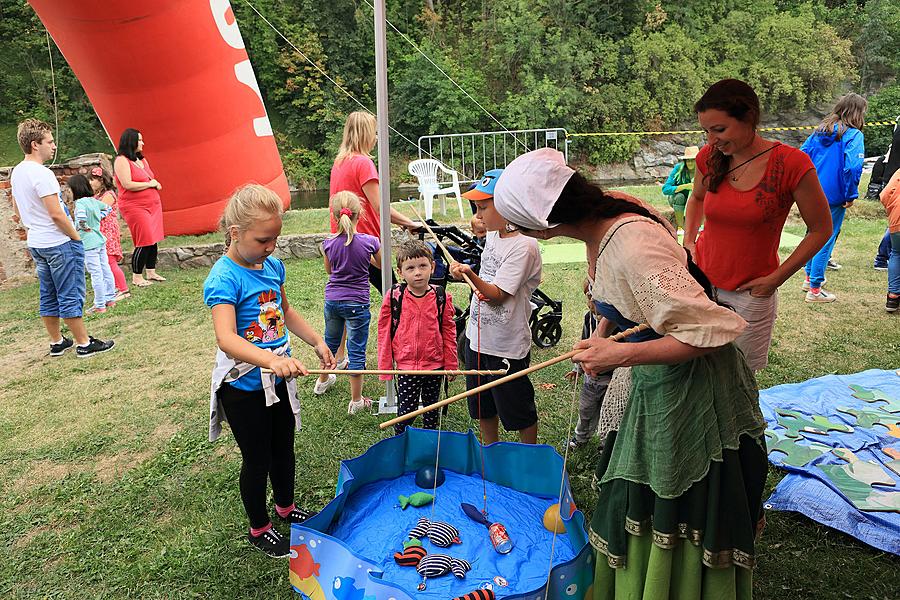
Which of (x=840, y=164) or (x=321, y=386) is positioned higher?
(x=840, y=164)

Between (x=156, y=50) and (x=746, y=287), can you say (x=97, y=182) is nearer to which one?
(x=156, y=50)

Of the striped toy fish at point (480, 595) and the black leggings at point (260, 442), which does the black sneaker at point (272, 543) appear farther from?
→ the striped toy fish at point (480, 595)

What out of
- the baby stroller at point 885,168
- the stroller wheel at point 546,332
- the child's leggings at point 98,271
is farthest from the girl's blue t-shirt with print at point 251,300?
the baby stroller at point 885,168

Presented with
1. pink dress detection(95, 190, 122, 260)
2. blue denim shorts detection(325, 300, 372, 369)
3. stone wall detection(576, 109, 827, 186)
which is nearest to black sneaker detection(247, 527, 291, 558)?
blue denim shorts detection(325, 300, 372, 369)

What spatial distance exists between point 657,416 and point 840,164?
14.4 feet

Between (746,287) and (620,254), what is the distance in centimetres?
114

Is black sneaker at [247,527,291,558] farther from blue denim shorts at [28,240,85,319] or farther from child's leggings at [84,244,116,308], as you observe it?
child's leggings at [84,244,116,308]

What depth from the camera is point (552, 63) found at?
2006cm

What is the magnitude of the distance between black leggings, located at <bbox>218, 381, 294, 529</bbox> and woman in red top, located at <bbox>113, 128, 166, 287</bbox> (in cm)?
490

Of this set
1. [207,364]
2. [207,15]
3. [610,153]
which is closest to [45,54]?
[207,15]

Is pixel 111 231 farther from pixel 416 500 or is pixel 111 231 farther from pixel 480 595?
pixel 480 595

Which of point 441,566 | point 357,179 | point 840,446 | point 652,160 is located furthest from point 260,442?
point 652,160

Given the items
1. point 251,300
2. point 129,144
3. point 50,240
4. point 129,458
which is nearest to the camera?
point 251,300

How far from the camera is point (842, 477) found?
2.58 meters
